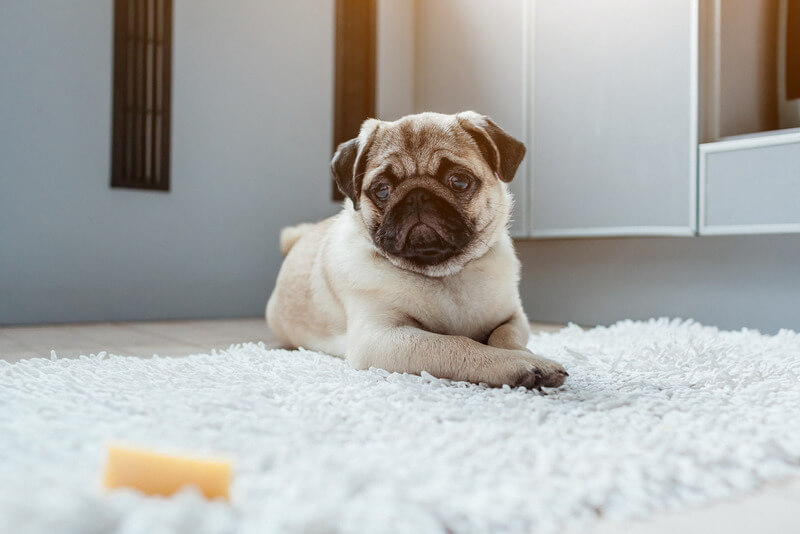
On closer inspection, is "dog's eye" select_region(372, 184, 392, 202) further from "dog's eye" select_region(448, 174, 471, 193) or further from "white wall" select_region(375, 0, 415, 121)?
"white wall" select_region(375, 0, 415, 121)

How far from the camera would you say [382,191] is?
1565 mm

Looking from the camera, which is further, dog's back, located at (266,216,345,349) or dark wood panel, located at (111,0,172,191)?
dark wood panel, located at (111,0,172,191)

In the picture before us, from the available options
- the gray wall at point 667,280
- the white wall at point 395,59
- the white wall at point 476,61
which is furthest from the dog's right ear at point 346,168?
the white wall at point 395,59

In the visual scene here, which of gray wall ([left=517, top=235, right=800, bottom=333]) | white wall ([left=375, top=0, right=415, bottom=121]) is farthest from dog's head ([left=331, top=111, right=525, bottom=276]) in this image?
white wall ([left=375, top=0, right=415, bottom=121])

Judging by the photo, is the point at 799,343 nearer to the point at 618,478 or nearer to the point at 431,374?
the point at 431,374

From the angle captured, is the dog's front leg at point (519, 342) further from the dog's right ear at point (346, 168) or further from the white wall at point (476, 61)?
the white wall at point (476, 61)

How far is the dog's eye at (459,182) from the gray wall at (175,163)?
227 centimetres

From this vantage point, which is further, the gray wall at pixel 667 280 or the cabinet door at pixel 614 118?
the gray wall at pixel 667 280

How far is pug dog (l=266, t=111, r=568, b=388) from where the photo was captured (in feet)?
4.85

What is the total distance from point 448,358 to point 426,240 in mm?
316

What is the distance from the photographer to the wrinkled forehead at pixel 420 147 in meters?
1.52

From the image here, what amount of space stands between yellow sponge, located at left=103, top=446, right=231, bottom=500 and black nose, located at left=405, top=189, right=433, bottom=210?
933mm

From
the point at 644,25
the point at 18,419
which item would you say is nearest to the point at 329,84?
the point at 644,25

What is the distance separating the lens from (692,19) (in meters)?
2.36
